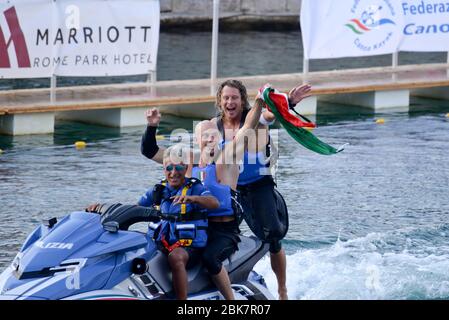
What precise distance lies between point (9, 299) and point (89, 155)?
7647 millimetres

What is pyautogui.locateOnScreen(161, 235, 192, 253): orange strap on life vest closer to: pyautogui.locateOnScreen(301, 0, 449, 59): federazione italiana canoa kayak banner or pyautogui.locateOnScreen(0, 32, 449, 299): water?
pyautogui.locateOnScreen(0, 32, 449, 299): water

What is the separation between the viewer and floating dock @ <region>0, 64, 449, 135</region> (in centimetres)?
1504

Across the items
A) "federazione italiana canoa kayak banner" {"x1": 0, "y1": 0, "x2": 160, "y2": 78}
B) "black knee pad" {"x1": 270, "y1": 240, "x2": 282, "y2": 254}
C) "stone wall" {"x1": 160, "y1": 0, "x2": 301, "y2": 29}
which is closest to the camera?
"black knee pad" {"x1": 270, "y1": 240, "x2": 282, "y2": 254}

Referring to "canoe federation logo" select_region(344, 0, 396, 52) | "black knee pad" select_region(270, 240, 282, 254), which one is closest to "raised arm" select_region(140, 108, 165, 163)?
"black knee pad" select_region(270, 240, 282, 254)

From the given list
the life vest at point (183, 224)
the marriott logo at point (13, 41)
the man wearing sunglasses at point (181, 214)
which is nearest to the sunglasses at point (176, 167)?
the man wearing sunglasses at point (181, 214)

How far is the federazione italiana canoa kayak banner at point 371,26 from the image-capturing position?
678 inches

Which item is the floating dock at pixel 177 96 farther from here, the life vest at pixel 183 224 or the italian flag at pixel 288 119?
the life vest at pixel 183 224

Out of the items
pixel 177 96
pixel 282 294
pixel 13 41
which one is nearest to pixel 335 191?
pixel 282 294

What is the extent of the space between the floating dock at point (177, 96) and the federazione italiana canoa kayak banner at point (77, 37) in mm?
469

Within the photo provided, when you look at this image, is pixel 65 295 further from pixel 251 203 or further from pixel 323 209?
pixel 323 209

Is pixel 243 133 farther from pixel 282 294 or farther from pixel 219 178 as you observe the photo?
pixel 282 294

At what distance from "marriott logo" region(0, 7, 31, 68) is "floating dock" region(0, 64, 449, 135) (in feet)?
1.99

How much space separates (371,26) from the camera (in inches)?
696

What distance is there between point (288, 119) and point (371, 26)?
1063 cm
